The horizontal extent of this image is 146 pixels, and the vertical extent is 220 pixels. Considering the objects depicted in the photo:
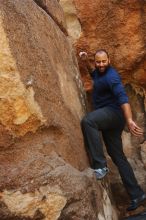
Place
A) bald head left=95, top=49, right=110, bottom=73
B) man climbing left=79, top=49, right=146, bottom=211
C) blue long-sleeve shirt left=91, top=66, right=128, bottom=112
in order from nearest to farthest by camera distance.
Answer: man climbing left=79, top=49, right=146, bottom=211 < blue long-sleeve shirt left=91, top=66, right=128, bottom=112 < bald head left=95, top=49, right=110, bottom=73

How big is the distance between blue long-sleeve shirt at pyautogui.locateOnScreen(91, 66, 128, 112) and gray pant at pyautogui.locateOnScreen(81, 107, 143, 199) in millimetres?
119

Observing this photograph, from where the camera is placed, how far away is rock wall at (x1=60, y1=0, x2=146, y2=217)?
692cm

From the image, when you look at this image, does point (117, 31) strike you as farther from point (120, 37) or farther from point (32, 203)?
point (32, 203)

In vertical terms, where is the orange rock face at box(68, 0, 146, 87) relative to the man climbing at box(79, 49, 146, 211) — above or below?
above

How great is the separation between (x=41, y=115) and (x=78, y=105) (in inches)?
51.9

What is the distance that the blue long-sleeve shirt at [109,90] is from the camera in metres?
5.11

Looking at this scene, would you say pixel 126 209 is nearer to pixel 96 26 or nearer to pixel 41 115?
pixel 41 115

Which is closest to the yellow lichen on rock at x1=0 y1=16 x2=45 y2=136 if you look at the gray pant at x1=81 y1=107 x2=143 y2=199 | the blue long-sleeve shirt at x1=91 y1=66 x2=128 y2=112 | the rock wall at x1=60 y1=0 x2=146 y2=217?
the gray pant at x1=81 y1=107 x2=143 y2=199

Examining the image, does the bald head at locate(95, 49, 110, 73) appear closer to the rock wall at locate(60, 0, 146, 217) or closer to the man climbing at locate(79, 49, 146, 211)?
the man climbing at locate(79, 49, 146, 211)

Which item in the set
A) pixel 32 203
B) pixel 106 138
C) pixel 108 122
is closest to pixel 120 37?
pixel 106 138

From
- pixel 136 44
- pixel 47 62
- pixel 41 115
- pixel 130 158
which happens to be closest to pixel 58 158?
pixel 41 115

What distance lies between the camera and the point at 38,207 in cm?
396

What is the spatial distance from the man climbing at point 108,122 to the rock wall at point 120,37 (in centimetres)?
134

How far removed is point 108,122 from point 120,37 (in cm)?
212
